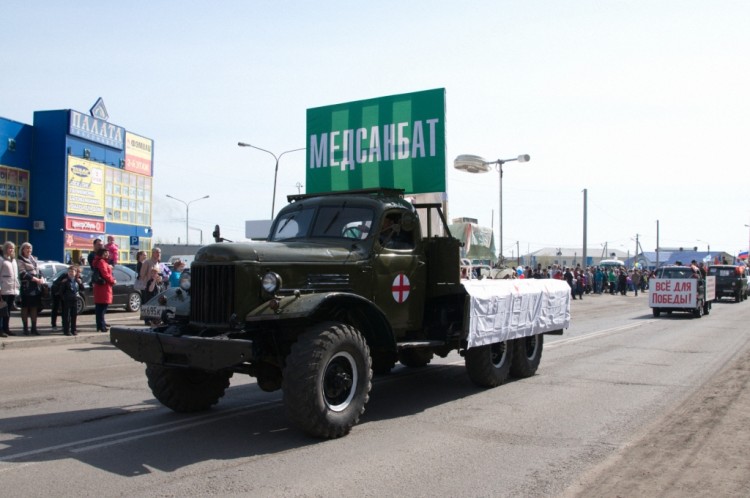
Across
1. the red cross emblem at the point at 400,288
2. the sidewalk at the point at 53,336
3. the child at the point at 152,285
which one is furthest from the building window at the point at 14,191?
the red cross emblem at the point at 400,288

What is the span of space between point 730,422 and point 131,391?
275 inches

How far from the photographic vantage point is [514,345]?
31.9 feet

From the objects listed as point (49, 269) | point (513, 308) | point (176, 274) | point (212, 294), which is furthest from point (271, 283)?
point (49, 269)

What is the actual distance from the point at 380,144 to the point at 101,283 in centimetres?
654

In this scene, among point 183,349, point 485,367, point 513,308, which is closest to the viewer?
point 183,349

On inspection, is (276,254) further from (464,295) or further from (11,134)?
(11,134)

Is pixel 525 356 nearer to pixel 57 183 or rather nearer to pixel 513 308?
pixel 513 308

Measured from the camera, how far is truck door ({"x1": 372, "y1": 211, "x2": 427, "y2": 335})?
7445mm

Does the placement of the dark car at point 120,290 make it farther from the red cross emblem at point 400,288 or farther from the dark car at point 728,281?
the dark car at point 728,281

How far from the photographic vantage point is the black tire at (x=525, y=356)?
9.80m

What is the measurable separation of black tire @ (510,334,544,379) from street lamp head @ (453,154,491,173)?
7.18 meters

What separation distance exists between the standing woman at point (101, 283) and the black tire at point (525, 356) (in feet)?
28.6

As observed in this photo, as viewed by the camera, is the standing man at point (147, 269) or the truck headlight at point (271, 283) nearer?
the truck headlight at point (271, 283)

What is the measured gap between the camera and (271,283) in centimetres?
626
